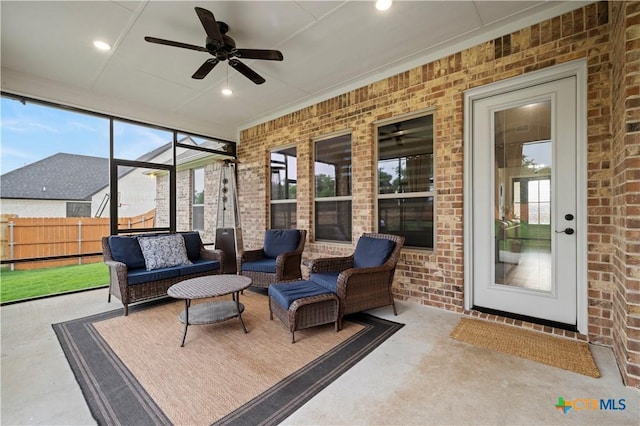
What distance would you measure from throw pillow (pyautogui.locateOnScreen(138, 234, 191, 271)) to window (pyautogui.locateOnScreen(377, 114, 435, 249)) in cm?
290

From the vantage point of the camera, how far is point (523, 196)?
2.71 meters

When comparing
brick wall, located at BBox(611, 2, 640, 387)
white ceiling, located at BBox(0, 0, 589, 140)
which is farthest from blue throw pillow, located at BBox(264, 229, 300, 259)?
brick wall, located at BBox(611, 2, 640, 387)

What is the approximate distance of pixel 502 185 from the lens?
2.83 meters

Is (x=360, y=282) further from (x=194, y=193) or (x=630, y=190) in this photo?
(x=194, y=193)

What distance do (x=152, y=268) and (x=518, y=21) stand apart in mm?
5004

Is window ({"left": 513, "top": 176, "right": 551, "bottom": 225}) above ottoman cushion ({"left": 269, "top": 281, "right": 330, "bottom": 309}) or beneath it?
above

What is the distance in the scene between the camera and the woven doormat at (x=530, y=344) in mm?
1978

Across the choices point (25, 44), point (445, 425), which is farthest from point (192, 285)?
point (25, 44)

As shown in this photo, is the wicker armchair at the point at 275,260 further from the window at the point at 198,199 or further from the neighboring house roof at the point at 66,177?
the neighboring house roof at the point at 66,177

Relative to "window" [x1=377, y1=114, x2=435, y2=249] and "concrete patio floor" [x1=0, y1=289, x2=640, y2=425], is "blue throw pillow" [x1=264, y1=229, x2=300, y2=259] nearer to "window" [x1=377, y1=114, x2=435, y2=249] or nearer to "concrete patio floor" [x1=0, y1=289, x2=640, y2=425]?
"window" [x1=377, y1=114, x2=435, y2=249]

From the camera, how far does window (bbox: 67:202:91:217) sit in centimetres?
457

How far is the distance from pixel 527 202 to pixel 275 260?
3246 millimetres

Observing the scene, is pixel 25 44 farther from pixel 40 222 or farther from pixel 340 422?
pixel 340 422

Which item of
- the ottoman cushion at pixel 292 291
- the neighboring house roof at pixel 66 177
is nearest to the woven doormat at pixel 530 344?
the ottoman cushion at pixel 292 291
